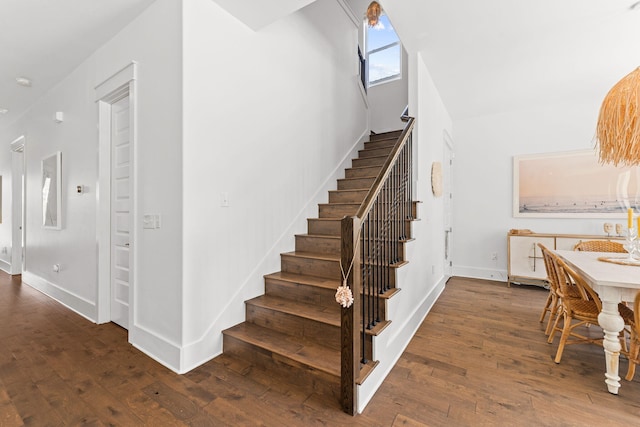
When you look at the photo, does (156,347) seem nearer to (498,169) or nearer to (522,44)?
(522,44)

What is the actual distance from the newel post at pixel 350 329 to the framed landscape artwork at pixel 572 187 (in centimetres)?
441

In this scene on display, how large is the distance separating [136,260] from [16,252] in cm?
483

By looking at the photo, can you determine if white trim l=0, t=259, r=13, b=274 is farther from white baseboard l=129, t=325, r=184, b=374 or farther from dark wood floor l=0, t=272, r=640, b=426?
white baseboard l=129, t=325, r=184, b=374

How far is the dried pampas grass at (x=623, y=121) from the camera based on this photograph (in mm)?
2010

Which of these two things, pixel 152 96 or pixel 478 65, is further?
pixel 478 65

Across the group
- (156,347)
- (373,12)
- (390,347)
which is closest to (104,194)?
(156,347)

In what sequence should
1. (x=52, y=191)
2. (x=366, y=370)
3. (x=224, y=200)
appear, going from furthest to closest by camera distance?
(x=52, y=191), (x=224, y=200), (x=366, y=370)

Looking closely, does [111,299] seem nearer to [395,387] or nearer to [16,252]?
[395,387]

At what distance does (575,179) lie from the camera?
4.43 m

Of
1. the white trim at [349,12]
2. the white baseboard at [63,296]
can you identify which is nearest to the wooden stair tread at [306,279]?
the white baseboard at [63,296]

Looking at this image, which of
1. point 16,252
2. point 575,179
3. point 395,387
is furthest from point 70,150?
point 575,179

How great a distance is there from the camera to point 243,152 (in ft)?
8.48

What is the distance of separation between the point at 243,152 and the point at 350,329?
175 cm

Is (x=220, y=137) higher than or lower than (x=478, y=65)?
lower
